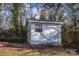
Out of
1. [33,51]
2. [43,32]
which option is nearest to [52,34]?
[43,32]

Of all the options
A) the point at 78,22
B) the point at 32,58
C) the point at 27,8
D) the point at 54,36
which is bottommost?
the point at 32,58

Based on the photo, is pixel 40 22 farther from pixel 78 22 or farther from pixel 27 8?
pixel 78 22

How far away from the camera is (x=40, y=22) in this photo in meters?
1.46

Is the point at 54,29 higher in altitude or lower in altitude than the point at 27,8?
lower

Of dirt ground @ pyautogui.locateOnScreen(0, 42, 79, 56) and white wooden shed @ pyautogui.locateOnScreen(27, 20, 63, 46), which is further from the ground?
white wooden shed @ pyautogui.locateOnScreen(27, 20, 63, 46)

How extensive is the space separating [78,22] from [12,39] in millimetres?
692

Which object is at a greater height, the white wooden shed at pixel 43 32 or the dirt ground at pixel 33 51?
the white wooden shed at pixel 43 32

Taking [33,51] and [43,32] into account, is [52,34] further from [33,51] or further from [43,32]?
[33,51]

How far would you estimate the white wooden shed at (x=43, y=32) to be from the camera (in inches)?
56.9

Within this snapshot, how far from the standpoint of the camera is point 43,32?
4.79ft

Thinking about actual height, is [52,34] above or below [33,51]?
above

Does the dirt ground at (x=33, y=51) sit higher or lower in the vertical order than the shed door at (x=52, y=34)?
lower

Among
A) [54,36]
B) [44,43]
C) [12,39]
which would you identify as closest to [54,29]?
[54,36]

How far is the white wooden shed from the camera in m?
1.45
